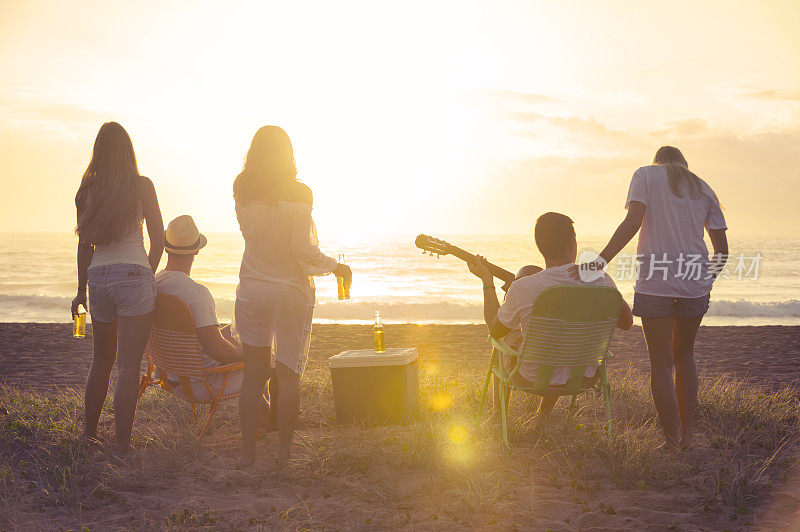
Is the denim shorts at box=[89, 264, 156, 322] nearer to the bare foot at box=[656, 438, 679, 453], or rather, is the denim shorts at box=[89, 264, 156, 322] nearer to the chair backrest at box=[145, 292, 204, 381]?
the chair backrest at box=[145, 292, 204, 381]

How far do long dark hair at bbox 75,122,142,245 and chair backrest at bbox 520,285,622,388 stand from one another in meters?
2.55

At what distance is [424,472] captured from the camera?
3.98 meters

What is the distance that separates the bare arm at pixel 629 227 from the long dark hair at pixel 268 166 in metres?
1.97

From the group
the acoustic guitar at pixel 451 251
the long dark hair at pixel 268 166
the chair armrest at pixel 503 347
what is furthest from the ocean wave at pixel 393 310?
the long dark hair at pixel 268 166

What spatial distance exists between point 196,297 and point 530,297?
221 cm

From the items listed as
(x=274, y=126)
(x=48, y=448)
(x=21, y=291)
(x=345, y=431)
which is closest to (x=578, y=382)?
(x=345, y=431)

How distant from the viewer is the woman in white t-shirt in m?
4.16

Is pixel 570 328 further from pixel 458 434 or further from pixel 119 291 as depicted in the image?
pixel 119 291

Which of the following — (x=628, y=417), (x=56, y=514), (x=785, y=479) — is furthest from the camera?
(x=628, y=417)

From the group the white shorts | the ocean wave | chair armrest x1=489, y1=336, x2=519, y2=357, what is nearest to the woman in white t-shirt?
chair armrest x1=489, y1=336, x2=519, y2=357

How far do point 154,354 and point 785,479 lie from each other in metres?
4.05

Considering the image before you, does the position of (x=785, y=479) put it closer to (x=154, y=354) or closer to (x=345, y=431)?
(x=345, y=431)

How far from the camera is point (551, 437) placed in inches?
172

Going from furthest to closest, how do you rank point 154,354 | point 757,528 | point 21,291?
point 21,291
point 154,354
point 757,528
